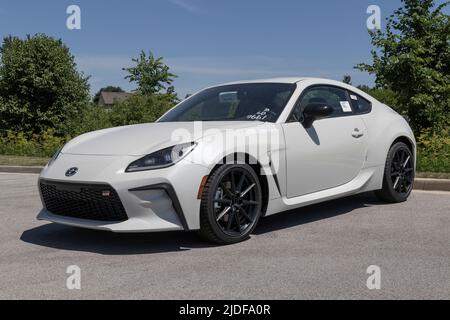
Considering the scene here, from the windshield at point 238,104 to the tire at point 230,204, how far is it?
0.72m

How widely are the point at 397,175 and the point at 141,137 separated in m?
3.27

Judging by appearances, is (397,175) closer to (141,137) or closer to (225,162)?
(225,162)

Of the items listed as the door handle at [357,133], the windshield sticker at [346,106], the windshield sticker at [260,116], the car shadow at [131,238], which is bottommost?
the car shadow at [131,238]

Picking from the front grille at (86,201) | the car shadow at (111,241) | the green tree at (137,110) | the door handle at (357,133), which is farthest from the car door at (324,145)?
the green tree at (137,110)

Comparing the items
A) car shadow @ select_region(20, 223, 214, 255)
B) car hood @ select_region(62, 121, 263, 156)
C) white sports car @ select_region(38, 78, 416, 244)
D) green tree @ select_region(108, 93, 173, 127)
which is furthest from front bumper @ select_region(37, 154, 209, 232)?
green tree @ select_region(108, 93, 173, 127)

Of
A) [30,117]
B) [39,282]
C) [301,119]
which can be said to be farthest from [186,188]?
[30,117]

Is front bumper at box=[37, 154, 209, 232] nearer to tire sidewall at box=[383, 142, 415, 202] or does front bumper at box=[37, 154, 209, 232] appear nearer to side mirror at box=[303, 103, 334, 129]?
side mirror at box=[303, 103, 334, 129]

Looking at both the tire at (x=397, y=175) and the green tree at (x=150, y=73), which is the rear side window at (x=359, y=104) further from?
the green tree at (x=150, y=73)

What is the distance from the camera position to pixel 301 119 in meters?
5.45

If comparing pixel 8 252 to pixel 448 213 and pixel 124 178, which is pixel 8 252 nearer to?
pixel 124 178

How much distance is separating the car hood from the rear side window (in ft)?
5.37

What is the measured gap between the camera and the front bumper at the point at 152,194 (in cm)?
435

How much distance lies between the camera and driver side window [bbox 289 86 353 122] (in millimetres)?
5523
